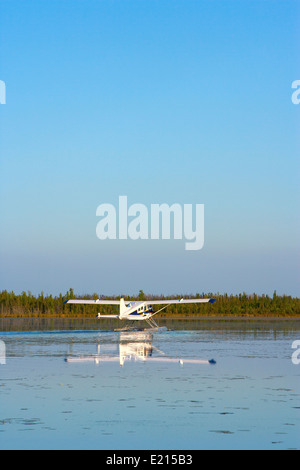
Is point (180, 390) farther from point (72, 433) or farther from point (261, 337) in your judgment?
point (261, 337)

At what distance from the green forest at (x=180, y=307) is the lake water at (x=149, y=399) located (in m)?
36.2

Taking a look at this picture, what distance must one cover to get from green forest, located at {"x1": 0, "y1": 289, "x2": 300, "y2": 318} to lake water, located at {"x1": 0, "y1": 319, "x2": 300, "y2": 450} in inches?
1424

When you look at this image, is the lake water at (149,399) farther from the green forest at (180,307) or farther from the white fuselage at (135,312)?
the green forest at (180,307)

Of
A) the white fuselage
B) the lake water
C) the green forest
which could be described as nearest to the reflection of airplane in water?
the lake water

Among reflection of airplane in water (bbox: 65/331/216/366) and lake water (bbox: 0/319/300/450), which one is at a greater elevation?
reflection of airplane in water (bbox: 65/331/216/366)

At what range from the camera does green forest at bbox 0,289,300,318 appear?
2359 inches

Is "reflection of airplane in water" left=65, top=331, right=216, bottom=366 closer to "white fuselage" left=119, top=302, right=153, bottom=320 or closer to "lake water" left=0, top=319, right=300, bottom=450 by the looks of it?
"lake water" left=0, top=319, right=300, bottom=450

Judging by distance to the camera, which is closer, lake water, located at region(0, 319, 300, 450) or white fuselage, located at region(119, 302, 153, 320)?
lake water, located at region(0, 319, 300, 450)

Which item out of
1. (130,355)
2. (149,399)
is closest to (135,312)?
(130,355)

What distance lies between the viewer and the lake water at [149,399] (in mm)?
9625

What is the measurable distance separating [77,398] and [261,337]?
18.8 metres

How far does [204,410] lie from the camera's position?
11750 millimetres

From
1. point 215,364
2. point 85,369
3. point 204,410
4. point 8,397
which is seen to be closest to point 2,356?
point 85,369

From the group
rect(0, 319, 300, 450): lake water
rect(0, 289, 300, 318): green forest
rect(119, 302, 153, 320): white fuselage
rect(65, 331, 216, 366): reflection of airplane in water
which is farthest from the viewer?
rect(0, 289, 300, 318): green forest
